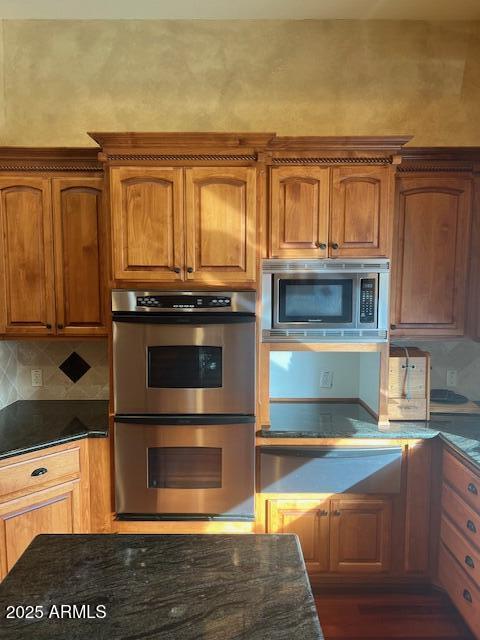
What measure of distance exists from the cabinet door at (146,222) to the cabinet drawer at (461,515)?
1.74 metres

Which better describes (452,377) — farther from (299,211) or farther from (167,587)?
(167,587)

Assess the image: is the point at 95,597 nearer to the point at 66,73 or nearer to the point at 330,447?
the point at 330,447

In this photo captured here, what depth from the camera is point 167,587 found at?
1064mm

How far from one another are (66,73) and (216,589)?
2880mm

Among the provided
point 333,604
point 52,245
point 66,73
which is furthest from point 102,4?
point 333,604

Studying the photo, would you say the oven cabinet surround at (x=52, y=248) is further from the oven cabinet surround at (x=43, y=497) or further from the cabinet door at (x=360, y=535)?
the cabinet door at (x=360, y=535)

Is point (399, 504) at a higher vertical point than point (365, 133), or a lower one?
lower

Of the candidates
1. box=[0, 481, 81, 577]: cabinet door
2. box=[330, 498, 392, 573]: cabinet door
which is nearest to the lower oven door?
box=[0, 481, 81, 577]: cabinet door

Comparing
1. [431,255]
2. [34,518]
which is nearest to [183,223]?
[431,255]

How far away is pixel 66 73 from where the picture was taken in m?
2.75

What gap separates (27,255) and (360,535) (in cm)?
234

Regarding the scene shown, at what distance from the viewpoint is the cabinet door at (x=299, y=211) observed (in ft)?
7.65

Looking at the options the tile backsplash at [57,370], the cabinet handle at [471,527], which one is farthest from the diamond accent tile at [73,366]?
the cabinet handle at [471,527]

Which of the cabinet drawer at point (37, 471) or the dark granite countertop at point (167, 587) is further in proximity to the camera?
the cabinet drawer at point (37, 471)
